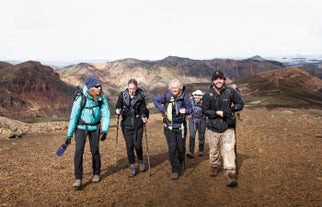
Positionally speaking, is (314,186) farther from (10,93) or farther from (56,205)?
(10,93)

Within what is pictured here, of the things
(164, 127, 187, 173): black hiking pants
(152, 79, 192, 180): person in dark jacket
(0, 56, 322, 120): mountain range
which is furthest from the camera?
(0, 56, 322, 120): mountain range

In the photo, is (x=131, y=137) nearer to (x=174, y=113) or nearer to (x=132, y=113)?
(x=132, y=113)

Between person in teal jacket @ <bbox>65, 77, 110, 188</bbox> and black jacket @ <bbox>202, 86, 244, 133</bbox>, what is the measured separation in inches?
114

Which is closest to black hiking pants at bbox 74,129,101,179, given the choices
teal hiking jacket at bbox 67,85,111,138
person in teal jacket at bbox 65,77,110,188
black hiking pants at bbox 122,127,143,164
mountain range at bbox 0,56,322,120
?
person in teal jacket at bbox 65,77,110,188

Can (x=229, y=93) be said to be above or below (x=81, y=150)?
above

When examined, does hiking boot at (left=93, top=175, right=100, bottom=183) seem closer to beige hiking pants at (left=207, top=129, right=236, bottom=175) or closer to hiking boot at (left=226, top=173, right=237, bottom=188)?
beige hiking pants at (left=207, top=129, right=236, bottom=175)

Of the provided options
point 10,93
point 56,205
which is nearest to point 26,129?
point 56,205

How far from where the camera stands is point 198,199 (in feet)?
25.1

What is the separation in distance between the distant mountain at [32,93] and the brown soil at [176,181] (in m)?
86.6

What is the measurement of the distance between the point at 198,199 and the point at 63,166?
586 centimetres

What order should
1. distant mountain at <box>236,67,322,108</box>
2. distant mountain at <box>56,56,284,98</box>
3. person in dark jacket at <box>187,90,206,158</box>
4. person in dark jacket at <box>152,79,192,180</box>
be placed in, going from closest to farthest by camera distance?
person in dark jacket at <box>152,79,192,180</box> → person in dark jacket at <box>187,90,206,158</box> → distant mountain at <box>236,67,322,108</box> → distant mountain at <box>56,56,284,98</box>

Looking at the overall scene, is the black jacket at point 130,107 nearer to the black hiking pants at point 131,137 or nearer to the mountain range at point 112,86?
the black hiking pants at point 131,137

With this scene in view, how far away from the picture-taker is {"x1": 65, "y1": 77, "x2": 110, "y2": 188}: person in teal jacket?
7.99m

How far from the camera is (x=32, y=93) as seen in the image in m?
108
